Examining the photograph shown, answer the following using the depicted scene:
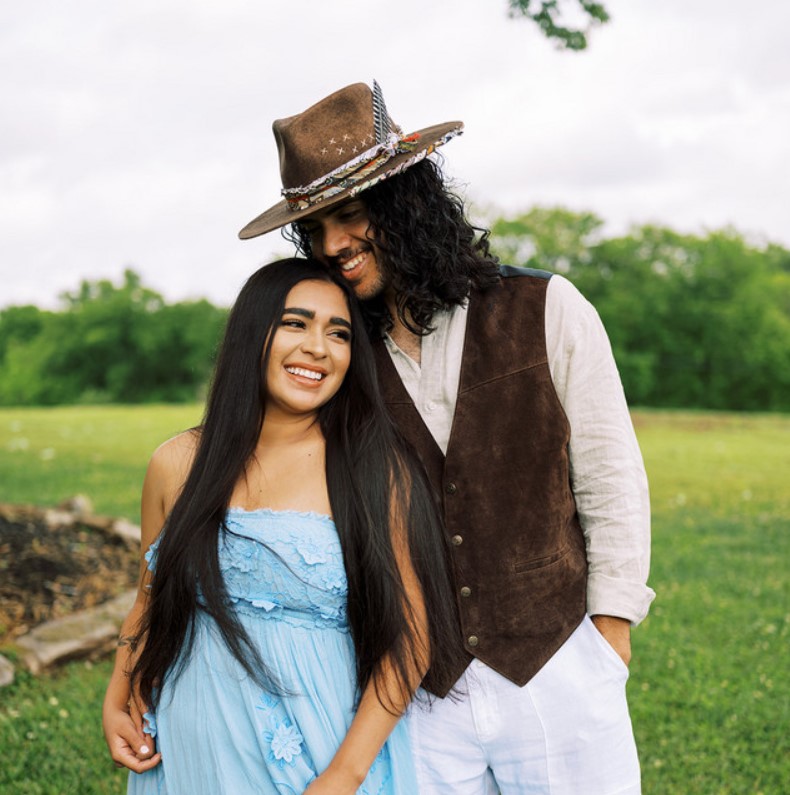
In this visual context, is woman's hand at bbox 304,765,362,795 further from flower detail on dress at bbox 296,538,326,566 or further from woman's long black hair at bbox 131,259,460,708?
flower detail on dress at bbox 296,538,326,566

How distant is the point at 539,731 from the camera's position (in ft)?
7.41

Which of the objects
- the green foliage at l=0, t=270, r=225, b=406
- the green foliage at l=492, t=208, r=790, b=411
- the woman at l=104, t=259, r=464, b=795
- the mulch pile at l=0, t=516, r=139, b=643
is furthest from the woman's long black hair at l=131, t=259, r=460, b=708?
the green foliage at l=0, t=270, r=225, b=406

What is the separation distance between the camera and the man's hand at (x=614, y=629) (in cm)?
232

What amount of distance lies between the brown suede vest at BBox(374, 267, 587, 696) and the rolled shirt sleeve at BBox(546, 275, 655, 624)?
0.13 feet

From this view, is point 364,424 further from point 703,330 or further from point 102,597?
point 703,330

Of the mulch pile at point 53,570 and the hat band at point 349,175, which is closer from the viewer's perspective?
the hat band at point 349,175

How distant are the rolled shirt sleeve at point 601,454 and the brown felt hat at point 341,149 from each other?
51 centimetres

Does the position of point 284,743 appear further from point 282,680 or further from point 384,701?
point 384,701

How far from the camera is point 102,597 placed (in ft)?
19.1

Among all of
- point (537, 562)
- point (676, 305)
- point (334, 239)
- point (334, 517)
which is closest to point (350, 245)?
point (334, 239)

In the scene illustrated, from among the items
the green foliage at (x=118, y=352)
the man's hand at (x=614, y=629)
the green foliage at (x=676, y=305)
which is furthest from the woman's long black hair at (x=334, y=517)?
the green foliage at (x=118, y=352)

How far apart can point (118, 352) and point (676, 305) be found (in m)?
26.1

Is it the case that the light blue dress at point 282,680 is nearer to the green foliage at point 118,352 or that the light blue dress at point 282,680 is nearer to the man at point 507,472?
the man at point 507,472

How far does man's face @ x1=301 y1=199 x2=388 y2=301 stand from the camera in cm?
240
